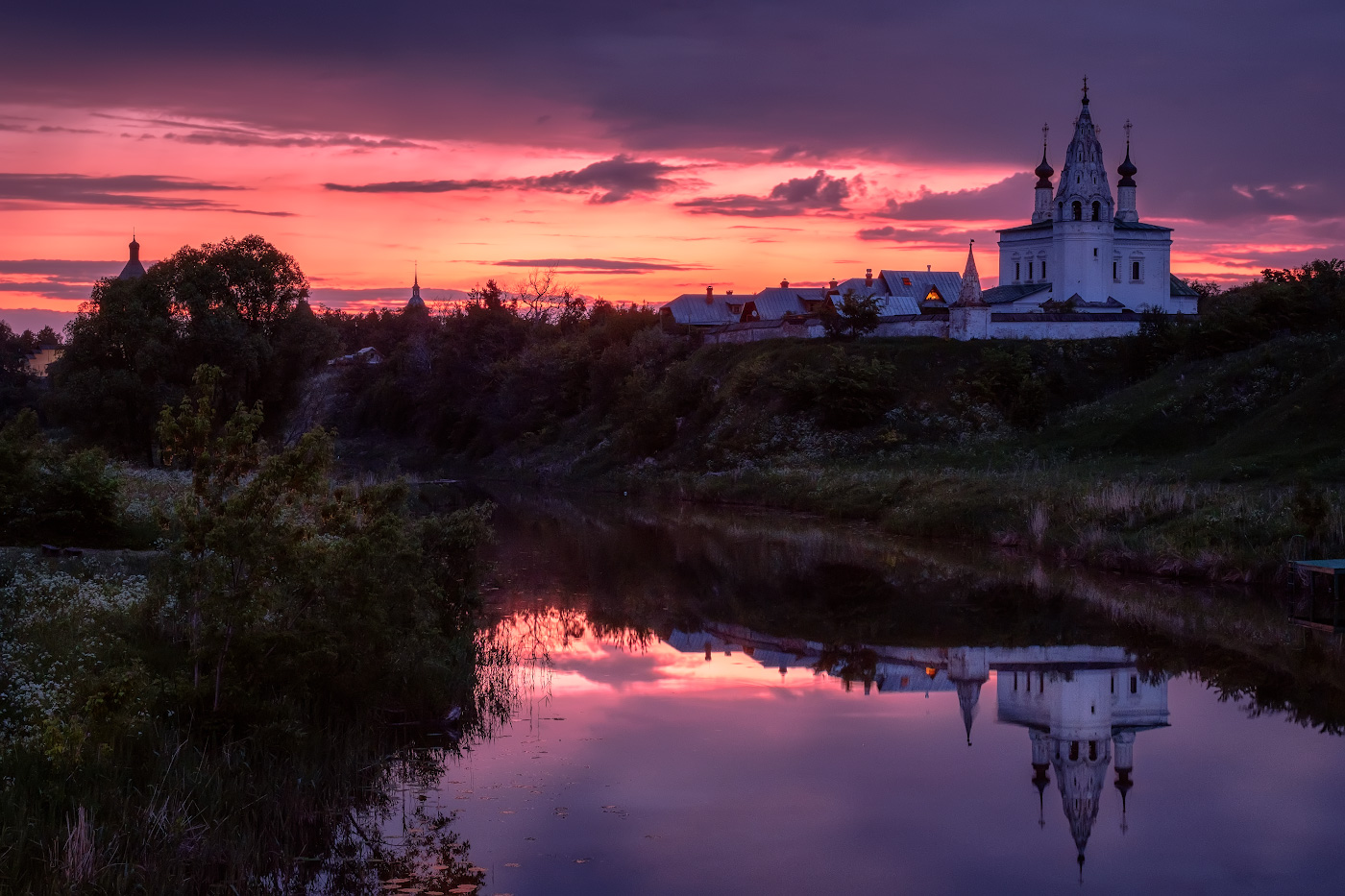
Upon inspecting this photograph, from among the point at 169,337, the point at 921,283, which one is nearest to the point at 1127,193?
the point at 921,283

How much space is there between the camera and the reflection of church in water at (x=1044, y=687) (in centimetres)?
1728

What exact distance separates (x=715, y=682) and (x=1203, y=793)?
857 cm

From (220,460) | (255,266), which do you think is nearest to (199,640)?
(220,460)

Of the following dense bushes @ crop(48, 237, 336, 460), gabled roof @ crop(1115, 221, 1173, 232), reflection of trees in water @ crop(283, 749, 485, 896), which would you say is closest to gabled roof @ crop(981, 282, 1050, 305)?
gabled roof @ crop(1115, 221, 1173, 232)

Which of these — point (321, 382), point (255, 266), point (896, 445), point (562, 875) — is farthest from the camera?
point (321, 382)

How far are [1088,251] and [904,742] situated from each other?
88.1 m

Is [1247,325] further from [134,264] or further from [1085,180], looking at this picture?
[134,264]

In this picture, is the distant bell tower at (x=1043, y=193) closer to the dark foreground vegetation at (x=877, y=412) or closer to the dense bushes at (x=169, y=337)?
the dark foreground vegetation at (x=877, y=412)

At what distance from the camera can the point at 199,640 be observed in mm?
14359

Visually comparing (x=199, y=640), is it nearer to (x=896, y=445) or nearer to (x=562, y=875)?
(x=562, y=875)

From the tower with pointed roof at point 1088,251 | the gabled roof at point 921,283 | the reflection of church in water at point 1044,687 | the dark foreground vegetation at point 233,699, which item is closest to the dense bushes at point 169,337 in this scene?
the reflection of church in water at point 1044,687

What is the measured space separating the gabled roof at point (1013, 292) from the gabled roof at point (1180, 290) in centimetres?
1205

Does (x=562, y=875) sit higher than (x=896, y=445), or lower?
lower

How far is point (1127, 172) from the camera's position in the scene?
353ft
